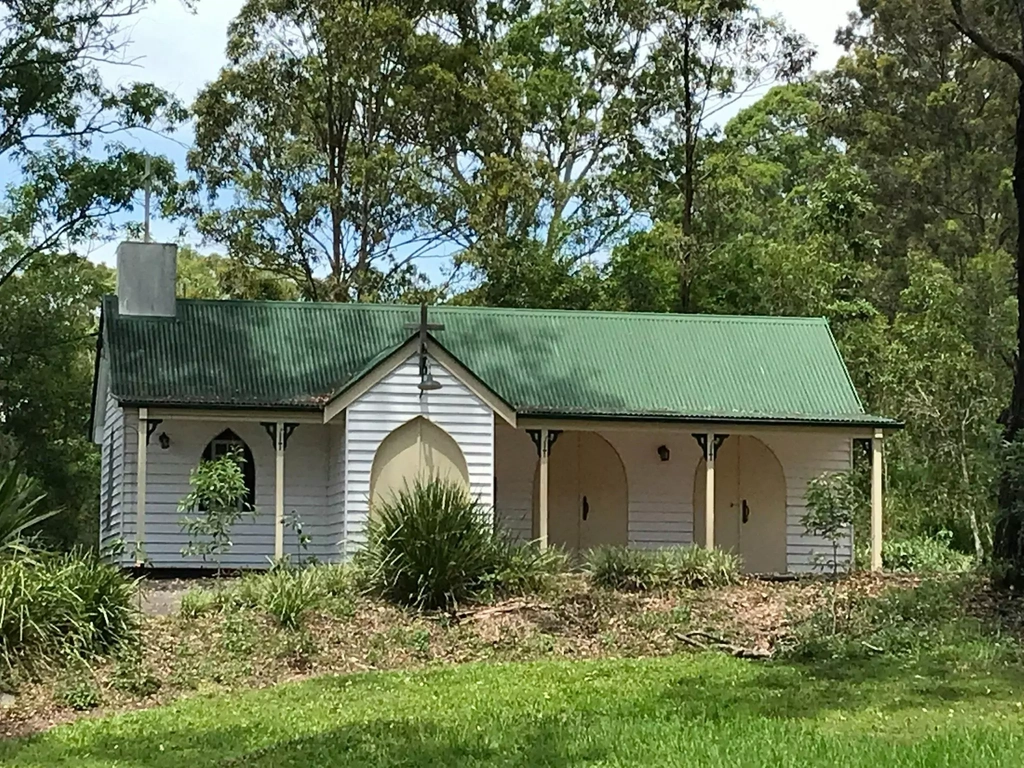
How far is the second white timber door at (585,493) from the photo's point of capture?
79.4 ft

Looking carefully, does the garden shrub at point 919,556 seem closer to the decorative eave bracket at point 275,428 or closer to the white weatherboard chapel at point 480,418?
the white weatherboard chapel at point 480,418

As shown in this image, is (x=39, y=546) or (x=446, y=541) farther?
(x=446, y=541)

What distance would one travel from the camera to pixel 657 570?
16781 mm

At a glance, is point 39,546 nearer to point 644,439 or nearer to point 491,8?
point 644,439

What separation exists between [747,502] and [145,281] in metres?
10.8

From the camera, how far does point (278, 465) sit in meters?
20.7

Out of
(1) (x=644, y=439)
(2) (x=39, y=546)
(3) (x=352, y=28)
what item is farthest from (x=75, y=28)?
(2) (x=39, y=546)

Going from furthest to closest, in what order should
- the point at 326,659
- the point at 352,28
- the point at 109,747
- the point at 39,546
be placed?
the point at 352,28, the point at 39,546, the point at 326,659, the point at 109,747

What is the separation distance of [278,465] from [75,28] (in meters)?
11.8

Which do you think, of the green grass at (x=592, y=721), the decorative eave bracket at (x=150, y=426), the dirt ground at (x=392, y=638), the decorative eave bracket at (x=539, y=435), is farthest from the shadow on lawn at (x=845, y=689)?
the decorative eave bracket at (x=150, y=426)

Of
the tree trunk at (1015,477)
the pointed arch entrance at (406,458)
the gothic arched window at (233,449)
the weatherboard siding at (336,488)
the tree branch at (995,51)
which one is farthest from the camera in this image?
the gothic arched window at (233,449)

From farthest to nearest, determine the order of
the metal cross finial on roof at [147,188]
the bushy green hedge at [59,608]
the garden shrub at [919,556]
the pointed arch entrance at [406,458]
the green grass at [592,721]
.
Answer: the metal cross finial on roof at [147,188] → the garden shrub at [919,556] → the pointed arch entrance at [406,458] → the bushy green hedge at [59,608] → the green grass at [592,721]

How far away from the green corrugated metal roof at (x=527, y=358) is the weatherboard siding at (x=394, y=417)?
52 cm

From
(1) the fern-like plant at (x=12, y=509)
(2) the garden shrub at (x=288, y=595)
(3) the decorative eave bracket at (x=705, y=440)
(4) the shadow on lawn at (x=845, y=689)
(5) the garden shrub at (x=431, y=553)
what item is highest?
(3) the decorative eave bracket at (x=705, y=440)
